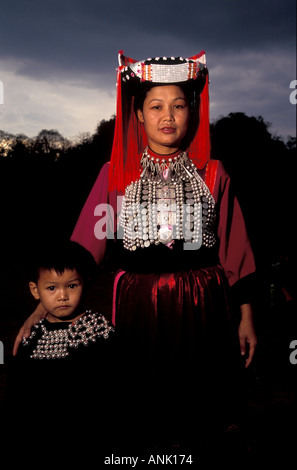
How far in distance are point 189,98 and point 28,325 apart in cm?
144

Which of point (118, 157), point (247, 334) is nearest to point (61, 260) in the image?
point (118, 157)

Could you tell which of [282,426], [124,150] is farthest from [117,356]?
[282,426]

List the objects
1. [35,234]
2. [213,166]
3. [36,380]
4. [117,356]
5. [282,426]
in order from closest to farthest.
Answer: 1. [36,380]
2. [117,356]
3. [213,166]
4. [282,426]
5. [35,234]

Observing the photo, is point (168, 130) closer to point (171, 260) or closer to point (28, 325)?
point (171, 260)

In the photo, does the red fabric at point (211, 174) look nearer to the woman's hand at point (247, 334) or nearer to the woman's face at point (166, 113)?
the woman's face at point (166, 113)

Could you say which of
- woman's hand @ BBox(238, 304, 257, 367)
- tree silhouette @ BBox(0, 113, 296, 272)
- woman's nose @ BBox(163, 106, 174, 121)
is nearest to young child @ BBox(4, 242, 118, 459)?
woman's hand @ BBox(238, 304, 257, 367)

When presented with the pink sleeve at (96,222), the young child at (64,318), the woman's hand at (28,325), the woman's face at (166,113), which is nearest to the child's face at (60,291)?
the young child at (64,318)

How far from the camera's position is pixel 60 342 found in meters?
1.70

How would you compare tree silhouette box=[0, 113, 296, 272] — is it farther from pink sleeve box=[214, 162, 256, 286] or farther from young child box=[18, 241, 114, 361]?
young child box=[18, 241, 114, 361]

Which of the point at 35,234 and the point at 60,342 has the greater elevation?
the point at 35,234

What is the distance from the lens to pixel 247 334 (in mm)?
1939

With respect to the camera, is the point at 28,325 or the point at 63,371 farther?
the point at 28,325

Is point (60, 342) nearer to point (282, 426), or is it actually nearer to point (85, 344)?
point (85, 344)
